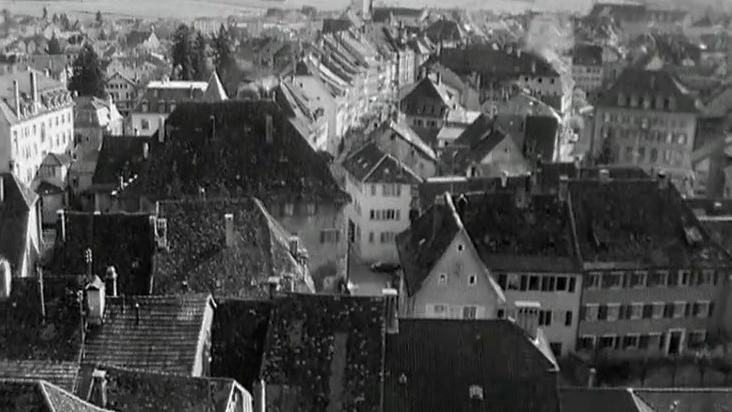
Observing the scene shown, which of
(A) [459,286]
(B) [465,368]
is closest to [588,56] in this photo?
(A) [459,286]

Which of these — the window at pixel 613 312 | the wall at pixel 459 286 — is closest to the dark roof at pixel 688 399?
the wall at pixel 459 286

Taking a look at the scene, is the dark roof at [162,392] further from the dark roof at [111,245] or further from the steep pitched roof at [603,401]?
the steep pitched roof at [603,401]

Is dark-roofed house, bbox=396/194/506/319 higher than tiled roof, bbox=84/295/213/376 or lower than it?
lower

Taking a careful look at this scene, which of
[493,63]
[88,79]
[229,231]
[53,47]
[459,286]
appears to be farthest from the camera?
[53,47]

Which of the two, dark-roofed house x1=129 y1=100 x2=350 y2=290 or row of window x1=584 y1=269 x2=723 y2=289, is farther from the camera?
dark-roofed house x1=129 y1=100 x2=350 y2=290

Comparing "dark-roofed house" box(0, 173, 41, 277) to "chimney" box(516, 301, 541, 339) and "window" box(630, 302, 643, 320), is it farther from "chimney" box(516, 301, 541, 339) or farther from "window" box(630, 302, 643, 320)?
"window" box(630, 302, 643, 320)

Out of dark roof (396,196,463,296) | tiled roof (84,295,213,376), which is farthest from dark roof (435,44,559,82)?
tiled roof (84,295,213,376)

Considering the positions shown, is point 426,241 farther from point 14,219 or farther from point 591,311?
point 14,219
